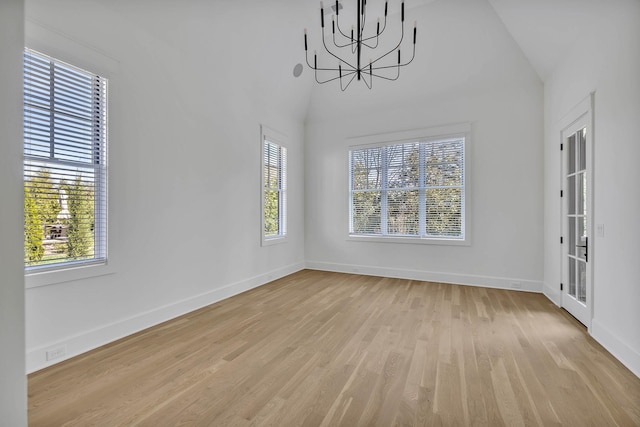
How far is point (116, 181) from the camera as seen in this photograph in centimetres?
277

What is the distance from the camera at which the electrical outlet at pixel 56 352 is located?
2.29 metres

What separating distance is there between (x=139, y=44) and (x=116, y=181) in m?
1.43

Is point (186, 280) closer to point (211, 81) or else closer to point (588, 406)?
point (211, 81)

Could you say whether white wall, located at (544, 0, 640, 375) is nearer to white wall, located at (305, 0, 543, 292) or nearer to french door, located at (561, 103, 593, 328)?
french door, located at (561, 103, 593, 328)

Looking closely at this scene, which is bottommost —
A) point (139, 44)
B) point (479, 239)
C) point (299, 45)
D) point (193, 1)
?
point (479, 239)

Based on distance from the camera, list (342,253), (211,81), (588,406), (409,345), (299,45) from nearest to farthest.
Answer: (588,406)
(409,345)
(211,81)
(299,45)
(342,253)

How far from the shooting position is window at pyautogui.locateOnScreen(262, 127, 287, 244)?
5.01 m

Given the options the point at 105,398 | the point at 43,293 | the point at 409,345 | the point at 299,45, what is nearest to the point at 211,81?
the point at 299,45

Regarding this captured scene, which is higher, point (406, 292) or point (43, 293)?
point (43, 293)

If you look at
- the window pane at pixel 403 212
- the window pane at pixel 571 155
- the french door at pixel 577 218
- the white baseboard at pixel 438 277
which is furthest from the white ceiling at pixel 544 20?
the white baseboard at pixel 438 277

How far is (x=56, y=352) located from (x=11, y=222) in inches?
67.1

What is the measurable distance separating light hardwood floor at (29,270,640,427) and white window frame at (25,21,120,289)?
0.69 metres

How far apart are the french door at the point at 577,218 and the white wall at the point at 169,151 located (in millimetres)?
4027

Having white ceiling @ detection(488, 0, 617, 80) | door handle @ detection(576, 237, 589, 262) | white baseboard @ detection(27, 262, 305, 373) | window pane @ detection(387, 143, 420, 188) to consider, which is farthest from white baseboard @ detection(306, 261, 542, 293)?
white ceiling @ detection(488, 0, 617, 80)
